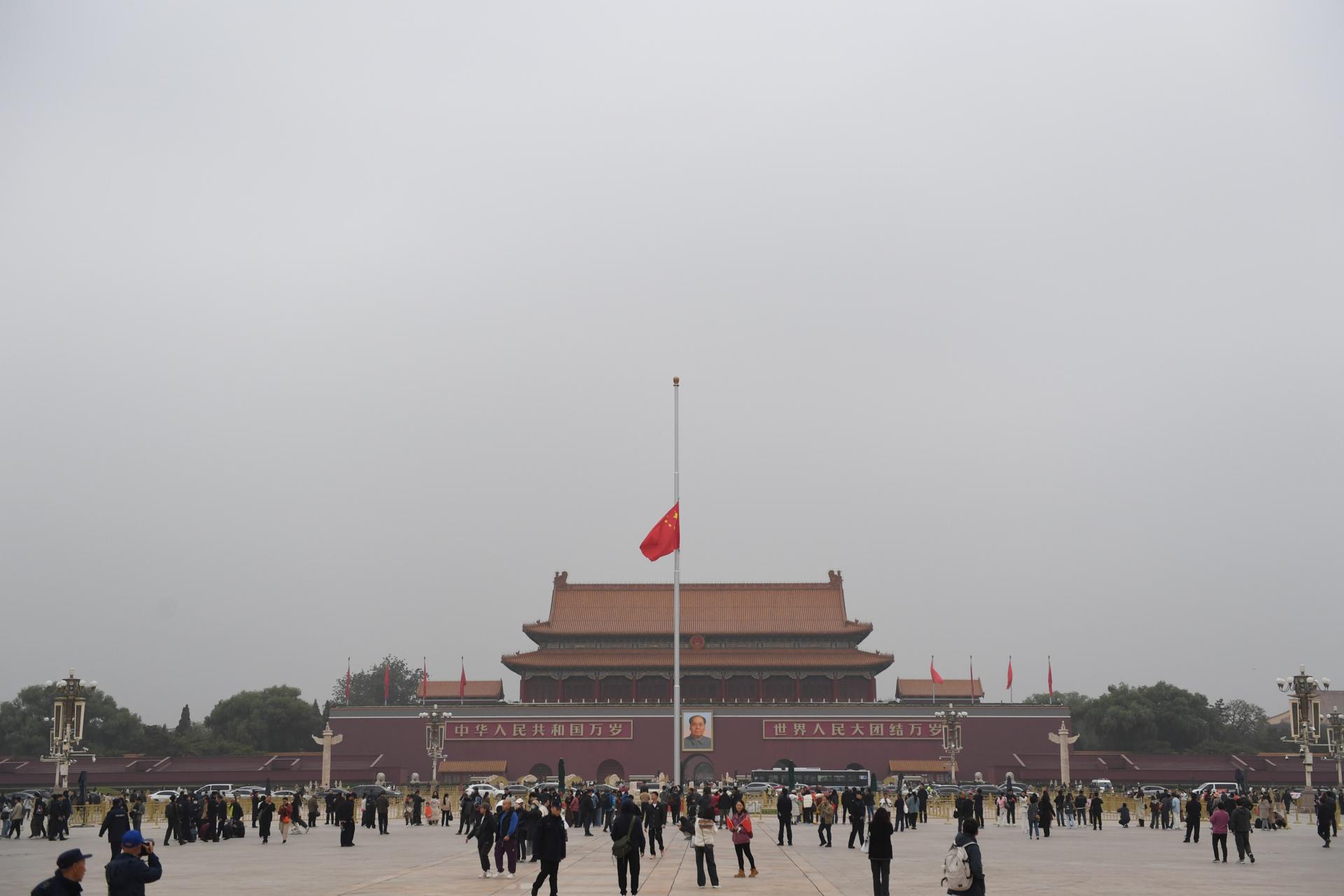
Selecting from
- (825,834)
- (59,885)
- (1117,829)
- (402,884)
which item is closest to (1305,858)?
(825,834)

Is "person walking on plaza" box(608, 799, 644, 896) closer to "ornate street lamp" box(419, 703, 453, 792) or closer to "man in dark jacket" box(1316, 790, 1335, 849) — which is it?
"man in dark jacket" box(1316, 790, 1335, 849)

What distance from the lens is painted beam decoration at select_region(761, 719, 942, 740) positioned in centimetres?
5988

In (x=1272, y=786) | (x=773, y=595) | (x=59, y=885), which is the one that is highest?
(x=773, y=595)

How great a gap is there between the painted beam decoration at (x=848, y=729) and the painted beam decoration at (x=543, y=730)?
275 inches

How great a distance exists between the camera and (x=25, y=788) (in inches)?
2148

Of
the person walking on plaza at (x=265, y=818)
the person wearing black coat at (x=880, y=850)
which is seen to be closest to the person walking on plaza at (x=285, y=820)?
the person walking on plaza at (x=265, y=818)

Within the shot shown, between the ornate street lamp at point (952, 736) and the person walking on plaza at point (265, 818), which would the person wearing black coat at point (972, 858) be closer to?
the person walking on plaza at point (265, 818)

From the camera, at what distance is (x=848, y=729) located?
197 ft

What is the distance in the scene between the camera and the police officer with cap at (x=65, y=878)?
7816mm

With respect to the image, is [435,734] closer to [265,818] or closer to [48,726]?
[48,726]

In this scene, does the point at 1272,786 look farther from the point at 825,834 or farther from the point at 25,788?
the point at 25,788

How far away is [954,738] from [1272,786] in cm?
1394

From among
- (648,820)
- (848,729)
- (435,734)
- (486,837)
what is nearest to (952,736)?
(848,729)

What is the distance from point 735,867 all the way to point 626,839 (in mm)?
5592
